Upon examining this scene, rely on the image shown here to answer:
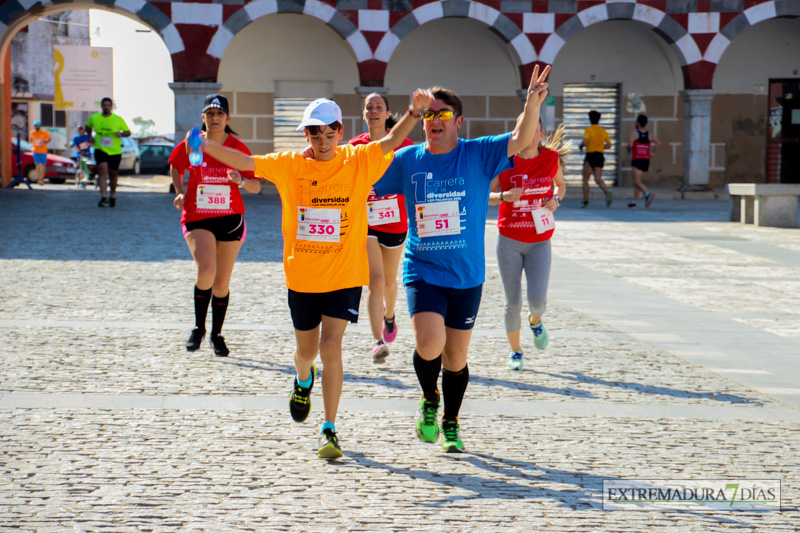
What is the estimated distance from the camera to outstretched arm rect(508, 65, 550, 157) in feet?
15.8

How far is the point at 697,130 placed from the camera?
975 inches

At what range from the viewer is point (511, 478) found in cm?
457

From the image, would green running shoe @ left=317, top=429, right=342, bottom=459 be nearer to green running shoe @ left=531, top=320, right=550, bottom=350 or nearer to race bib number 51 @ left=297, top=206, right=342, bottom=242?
race bib number 51 @ left=297, top=206, right=342, bottom=242

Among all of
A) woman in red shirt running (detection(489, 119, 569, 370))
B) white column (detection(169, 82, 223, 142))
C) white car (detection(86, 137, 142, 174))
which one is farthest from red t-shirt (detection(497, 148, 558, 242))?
white car (detection(86, 137, 142, 174))

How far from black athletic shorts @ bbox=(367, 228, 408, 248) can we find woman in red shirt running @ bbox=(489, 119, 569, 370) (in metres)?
0.75

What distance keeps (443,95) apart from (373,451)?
1.78 metres

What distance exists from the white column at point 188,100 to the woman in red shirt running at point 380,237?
1566 cm

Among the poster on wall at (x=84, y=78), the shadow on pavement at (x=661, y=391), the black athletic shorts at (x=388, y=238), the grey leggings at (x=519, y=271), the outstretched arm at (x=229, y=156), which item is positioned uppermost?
the poster on wall at (x=84, y=78)

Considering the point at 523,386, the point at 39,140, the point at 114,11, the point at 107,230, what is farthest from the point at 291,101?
the point at 523,386

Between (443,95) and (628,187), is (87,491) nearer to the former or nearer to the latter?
(443,95)

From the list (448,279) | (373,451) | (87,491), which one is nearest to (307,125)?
(448,279)

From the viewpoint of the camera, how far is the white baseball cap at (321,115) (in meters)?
4.88

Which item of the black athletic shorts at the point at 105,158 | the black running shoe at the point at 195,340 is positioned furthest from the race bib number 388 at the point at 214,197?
the black athletic shorts at the point at 105,158

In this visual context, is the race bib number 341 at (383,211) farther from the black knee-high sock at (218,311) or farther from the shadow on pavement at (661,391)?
the shadow on pavement at (661,391)
